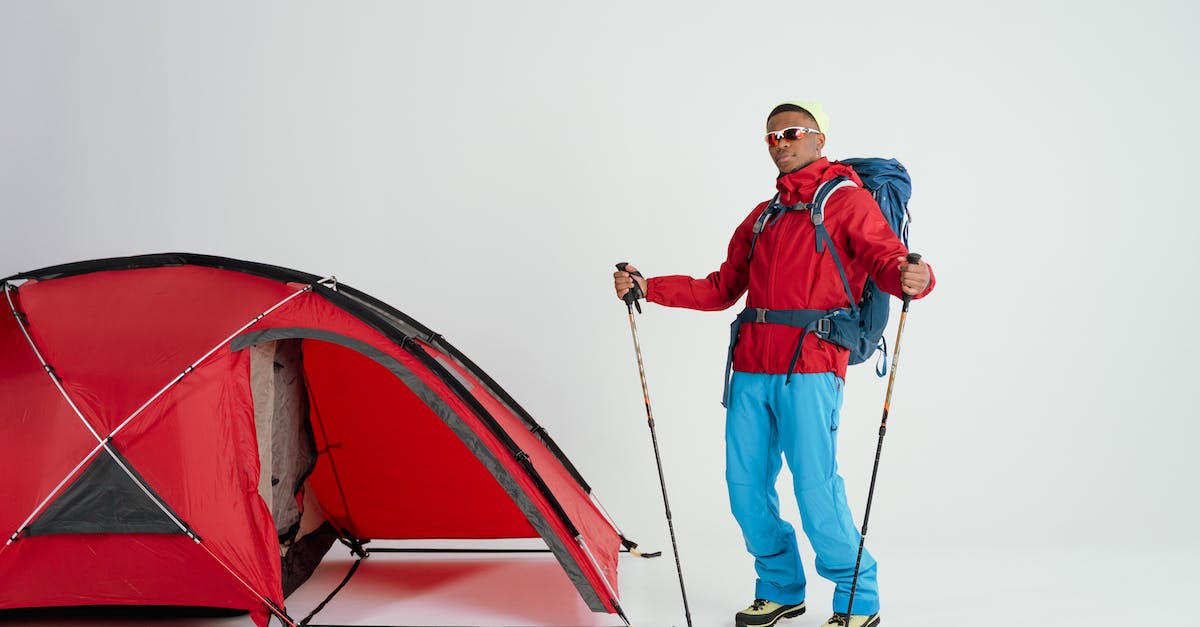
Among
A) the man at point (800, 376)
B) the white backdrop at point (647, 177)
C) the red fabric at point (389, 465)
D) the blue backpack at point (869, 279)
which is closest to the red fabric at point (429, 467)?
the red fabric at point (389, 465)

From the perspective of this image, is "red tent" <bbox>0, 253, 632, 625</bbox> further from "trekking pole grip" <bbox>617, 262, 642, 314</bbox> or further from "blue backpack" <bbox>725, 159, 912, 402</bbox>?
"blue backpack" <bbox>725, 159, 912, 402</bbox>

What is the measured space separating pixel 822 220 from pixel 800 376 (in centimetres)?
49

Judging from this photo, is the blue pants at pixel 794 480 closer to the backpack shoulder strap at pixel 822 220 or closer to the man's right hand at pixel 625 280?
the backpack shoulder strap at pixel 822 220

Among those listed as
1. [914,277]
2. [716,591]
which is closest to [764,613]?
[716,591]

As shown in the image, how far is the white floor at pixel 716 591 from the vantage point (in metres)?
3.56

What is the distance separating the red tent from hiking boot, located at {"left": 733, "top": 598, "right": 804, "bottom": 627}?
472mm

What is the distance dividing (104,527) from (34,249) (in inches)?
101

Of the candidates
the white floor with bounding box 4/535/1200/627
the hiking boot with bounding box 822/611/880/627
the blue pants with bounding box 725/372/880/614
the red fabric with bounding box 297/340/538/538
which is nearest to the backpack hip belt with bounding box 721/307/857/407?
the blue pants with bounding box 725/372/880/614

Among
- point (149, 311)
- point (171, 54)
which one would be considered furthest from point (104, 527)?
point (171, 54)

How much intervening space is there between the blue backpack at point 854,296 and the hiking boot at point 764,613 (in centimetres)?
74

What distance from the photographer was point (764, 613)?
11.4 ft

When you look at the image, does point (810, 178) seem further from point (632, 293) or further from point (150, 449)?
point (150, 449)

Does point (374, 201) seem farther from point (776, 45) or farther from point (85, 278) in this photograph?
point (776, 45)

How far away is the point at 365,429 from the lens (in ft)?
13.9
